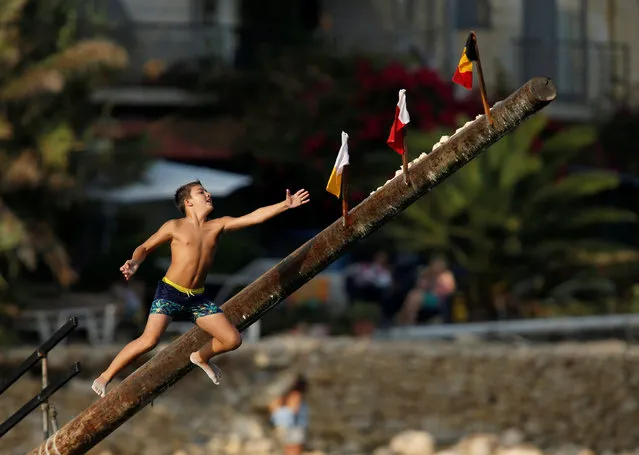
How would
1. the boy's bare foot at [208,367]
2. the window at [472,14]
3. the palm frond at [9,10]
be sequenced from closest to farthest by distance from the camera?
the boy's bare foot at [208,367] < the palm frond at [9,10] < the window at [472,14]

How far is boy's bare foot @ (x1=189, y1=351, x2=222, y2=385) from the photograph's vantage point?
25.3 feet

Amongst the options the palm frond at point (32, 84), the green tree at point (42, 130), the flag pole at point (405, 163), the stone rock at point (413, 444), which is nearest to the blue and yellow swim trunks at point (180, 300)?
the flag pole at point (405, 163)

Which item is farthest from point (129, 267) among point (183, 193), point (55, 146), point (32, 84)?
point (55, 146)

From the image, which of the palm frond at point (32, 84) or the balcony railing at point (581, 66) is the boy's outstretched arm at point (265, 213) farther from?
the balcony railing at point (581, 66)

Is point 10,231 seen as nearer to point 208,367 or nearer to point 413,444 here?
point 413,444

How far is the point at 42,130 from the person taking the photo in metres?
28.2

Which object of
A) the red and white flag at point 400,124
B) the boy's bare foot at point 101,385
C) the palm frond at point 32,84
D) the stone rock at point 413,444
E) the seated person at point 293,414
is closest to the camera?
the red and white flag at point 400,124

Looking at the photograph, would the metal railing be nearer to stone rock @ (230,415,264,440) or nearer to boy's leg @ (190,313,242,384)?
boy's leg @ (190,313,242,384)

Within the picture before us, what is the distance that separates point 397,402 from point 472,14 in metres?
8.72

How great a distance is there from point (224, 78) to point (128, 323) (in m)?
8.45

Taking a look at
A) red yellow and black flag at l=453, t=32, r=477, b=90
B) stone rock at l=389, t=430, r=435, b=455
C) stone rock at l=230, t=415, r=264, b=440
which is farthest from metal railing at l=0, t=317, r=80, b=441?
stone rock at l=230, t=415, r=264, b=440

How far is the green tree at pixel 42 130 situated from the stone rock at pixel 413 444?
572cm

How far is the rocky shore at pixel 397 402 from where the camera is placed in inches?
1179

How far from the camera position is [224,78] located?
35125 millimetres
